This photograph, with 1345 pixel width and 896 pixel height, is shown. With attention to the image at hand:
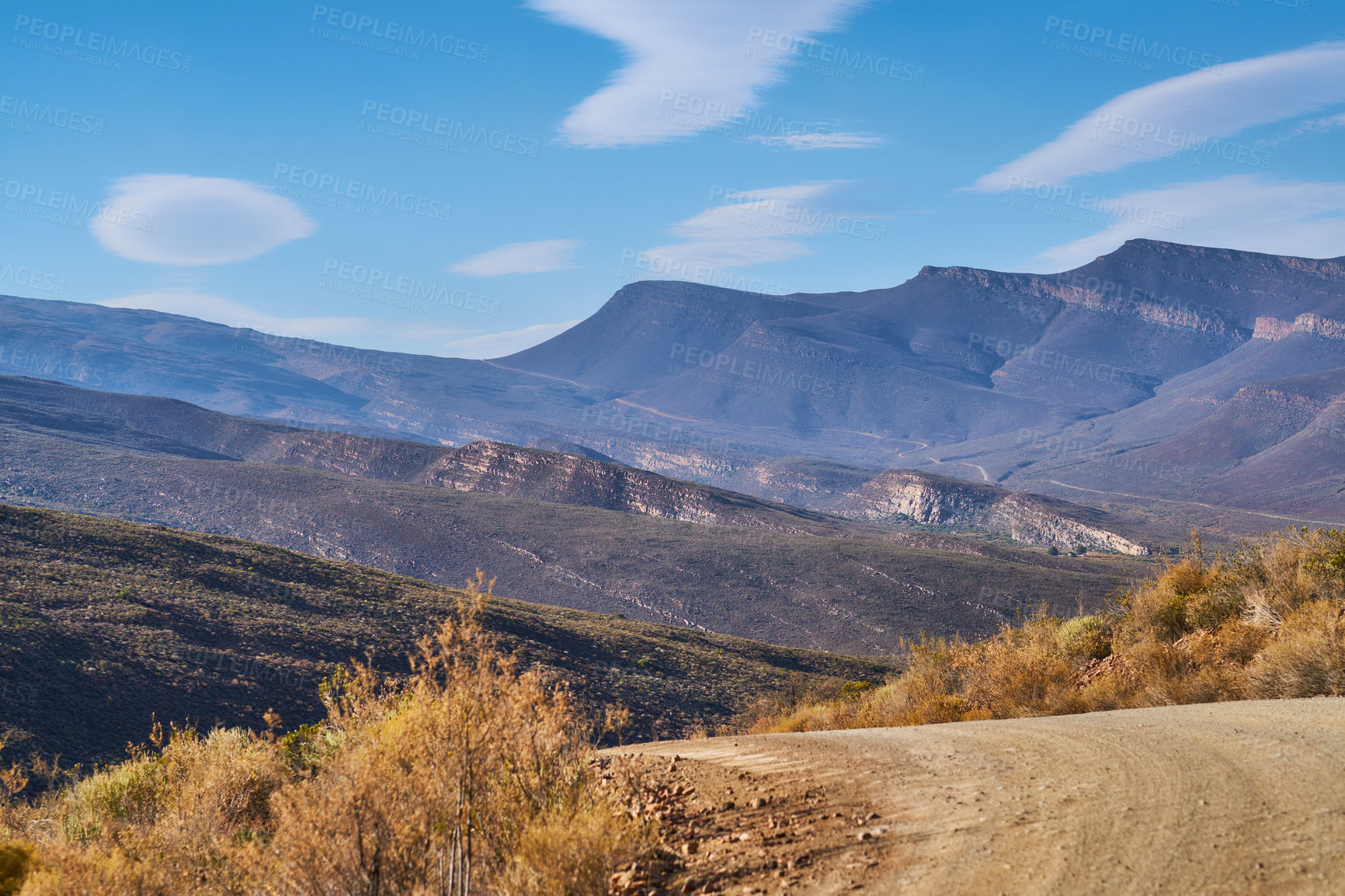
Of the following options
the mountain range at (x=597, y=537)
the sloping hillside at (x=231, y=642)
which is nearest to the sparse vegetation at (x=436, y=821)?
the sloping hillside at (x=231, y=642)

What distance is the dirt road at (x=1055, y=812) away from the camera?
4.63m

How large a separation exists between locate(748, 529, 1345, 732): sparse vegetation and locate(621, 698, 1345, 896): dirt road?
1458mm

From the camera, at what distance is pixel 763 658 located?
3581 cm

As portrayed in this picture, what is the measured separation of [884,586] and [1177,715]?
5056 centimetres

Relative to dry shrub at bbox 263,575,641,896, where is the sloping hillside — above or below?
below

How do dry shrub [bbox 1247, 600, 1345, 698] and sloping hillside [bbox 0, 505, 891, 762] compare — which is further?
sloping hillside [bbox 0, 505, 891, 762]

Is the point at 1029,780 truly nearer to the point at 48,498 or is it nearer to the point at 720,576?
the point at 720,576

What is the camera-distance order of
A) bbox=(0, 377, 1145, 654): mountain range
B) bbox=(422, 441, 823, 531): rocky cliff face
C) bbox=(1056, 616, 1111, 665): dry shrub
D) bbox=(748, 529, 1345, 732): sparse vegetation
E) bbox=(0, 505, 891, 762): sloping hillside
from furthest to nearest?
1. bbox=(422, 441, 823, 531): rocky cliff face
2. bbox=(0, 377, 1145, 654): mountain range
3. bbox=(0, 505, 891, 762): sloping hillside
4. bbox=(1056, 616, 1111, 665): dry shrub
5. bbox=(748, 529, 1345, 732): sparse vegetation

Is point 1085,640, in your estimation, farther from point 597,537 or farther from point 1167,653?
point 597,537

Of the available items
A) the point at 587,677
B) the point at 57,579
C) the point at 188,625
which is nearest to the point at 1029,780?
the point at 587,677

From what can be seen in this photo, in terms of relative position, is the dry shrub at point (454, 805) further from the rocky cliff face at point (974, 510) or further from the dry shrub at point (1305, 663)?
the rocky cliff face at point (974, 510)

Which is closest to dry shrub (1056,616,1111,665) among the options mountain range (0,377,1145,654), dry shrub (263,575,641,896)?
dry shrub (263,575,641,896)

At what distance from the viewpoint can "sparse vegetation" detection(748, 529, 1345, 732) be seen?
9172 millimetres

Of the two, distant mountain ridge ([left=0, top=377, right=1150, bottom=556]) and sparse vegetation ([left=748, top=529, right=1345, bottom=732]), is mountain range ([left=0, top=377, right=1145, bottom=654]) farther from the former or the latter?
sparse vegetation ([left=748, top=529, right=1345, bottom=732])
